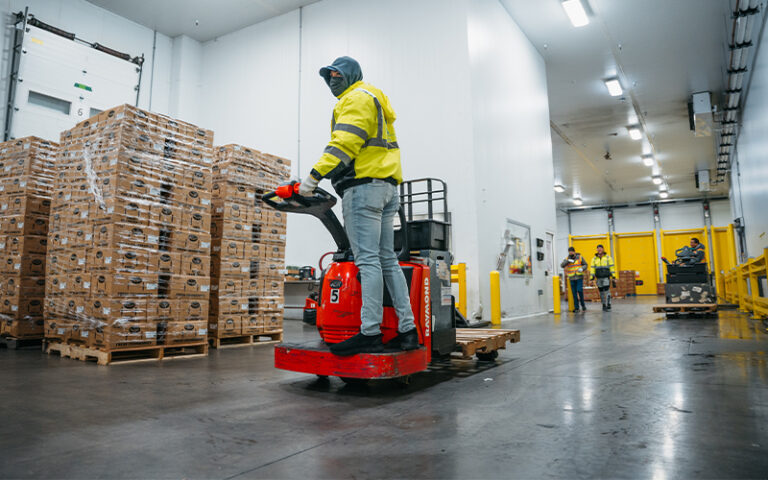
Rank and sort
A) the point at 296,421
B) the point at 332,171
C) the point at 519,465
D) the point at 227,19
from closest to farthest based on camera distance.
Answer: the point at 519,465 → the point at 296,421 → the point at 332,171 → the point at 227,19

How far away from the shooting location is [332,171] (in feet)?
10.4

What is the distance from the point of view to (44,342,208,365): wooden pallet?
15.5ft

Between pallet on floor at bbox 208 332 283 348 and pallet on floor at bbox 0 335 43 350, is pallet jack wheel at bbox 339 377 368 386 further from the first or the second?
pallet on floor at bbox 0 335 43 350

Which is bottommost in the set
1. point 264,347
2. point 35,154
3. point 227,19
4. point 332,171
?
point 264,347

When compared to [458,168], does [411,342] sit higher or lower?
lower

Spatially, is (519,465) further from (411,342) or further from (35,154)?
(35,154)

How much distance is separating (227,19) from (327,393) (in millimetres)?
11982

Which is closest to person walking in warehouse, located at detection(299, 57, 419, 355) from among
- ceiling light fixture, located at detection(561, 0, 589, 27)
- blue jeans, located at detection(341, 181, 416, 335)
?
blue jeans, located at detection(341, 181, 416, 335)

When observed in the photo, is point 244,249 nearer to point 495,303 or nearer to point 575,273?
point 495,303

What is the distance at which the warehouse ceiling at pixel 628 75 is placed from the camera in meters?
11.3

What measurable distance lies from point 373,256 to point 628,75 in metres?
14.6

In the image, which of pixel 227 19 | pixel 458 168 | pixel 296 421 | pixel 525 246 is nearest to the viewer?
pixel 296 421

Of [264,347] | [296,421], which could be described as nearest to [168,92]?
[264,347]

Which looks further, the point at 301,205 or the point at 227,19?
the point at 227,19
